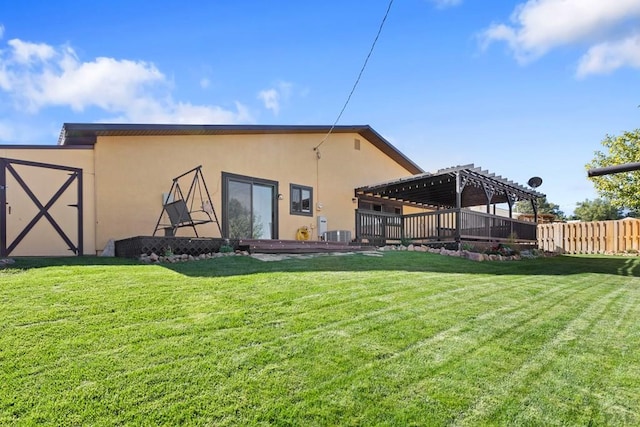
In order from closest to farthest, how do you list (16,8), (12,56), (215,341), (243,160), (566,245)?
(215,341) < (16,8) < (12,56) < (243,160) < (566,245)

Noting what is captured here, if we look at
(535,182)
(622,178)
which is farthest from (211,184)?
(622,178)

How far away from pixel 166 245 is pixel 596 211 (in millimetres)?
40498

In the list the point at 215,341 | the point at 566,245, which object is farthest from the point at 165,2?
the point at 566,245

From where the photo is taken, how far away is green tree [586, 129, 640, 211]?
15805 millimetres

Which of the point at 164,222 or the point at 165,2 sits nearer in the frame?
the point at 165,2

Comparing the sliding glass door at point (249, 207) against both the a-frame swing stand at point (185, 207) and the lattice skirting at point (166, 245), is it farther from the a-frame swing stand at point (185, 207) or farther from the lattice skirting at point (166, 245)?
the lattice skirting at point (166, 245)

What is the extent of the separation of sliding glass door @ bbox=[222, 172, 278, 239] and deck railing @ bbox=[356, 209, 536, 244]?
119 inches

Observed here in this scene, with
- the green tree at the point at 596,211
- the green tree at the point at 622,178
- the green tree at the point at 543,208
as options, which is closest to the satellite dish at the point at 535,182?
the green tree at the point at 622,178

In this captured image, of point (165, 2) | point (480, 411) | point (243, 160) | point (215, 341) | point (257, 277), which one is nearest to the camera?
point (480, 411)

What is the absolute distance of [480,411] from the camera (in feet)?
6.79

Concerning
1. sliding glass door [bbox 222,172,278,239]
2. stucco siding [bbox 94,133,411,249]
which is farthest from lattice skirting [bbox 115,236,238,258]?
sliding glass door [bbox 222,172,278,239]

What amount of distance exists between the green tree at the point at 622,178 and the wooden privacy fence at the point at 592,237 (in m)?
0.92

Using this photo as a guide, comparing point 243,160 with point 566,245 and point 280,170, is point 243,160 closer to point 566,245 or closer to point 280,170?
point 280,170

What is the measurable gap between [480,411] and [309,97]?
1093 centimetres
